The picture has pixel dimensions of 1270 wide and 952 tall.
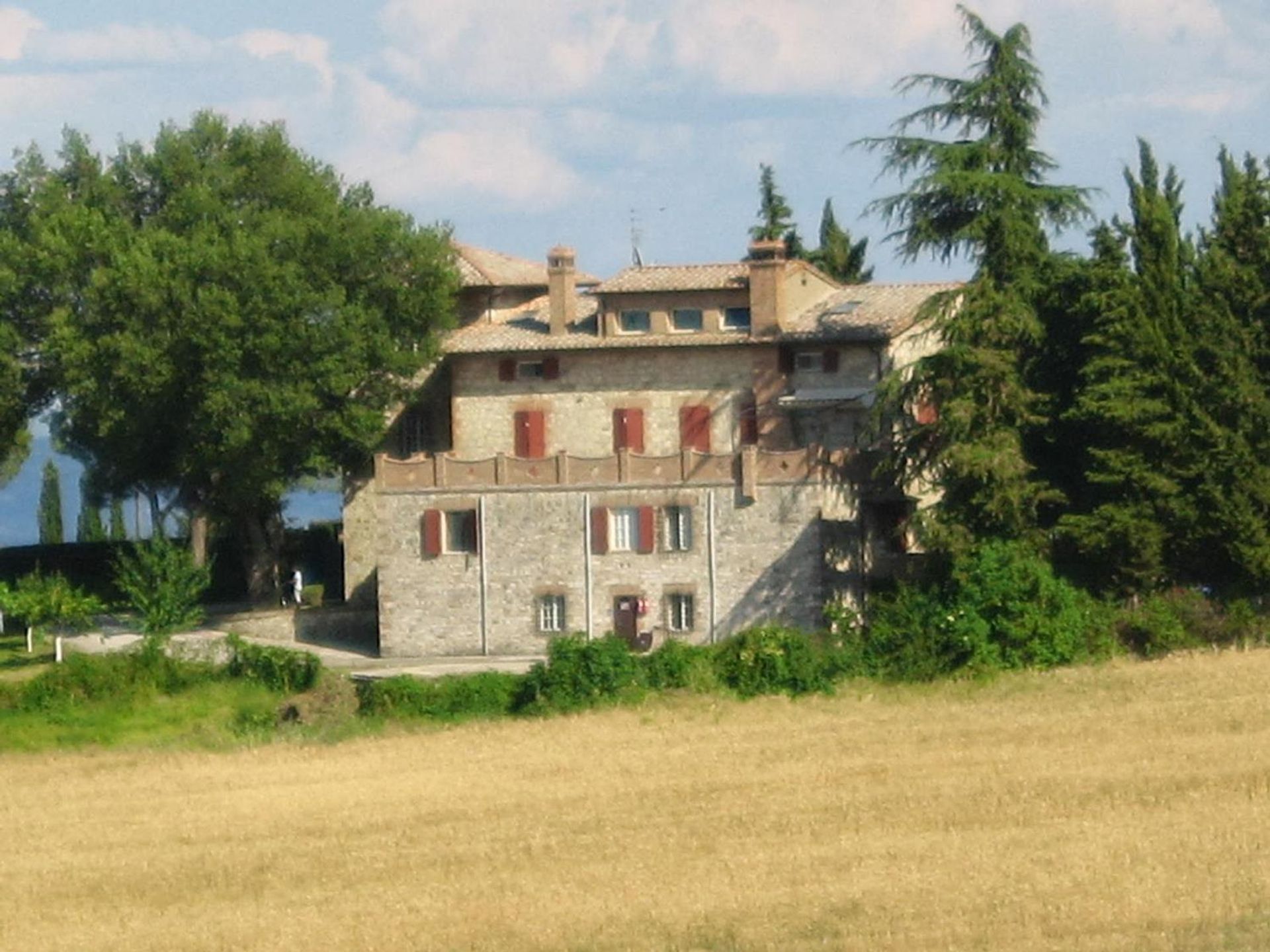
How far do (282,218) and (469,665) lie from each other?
520 inches

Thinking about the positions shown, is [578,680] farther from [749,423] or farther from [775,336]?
[775,336]

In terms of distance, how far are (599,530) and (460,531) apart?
3.40 metres

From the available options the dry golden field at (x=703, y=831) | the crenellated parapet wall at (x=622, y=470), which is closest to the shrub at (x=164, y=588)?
the crenellated parapet wall at (x=622, y=470)

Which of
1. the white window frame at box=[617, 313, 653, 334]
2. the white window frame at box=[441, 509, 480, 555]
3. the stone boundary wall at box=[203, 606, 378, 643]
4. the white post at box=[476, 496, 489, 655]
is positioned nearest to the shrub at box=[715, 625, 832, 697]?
the white post at box=[476, 496, 489, 655]

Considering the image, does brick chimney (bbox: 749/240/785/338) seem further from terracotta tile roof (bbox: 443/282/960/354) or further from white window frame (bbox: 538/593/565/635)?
white window frame (bbox: 538/593/565/635)

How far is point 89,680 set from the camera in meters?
49.8

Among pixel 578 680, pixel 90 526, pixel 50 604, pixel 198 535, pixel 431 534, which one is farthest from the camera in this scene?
pixel 90 526

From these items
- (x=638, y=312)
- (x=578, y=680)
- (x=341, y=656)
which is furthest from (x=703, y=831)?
(x=638, y=312)

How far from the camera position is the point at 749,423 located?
59.2 metres

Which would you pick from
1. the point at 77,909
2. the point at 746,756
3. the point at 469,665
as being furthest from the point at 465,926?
the point at 469,665

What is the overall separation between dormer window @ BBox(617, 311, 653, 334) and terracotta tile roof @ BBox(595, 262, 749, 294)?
23.6 inches

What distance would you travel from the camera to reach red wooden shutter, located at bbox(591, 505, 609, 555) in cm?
5553

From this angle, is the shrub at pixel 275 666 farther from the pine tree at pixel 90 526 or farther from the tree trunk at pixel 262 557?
the pine tree at pixel 90 526

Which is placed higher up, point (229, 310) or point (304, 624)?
point (229, 310)
